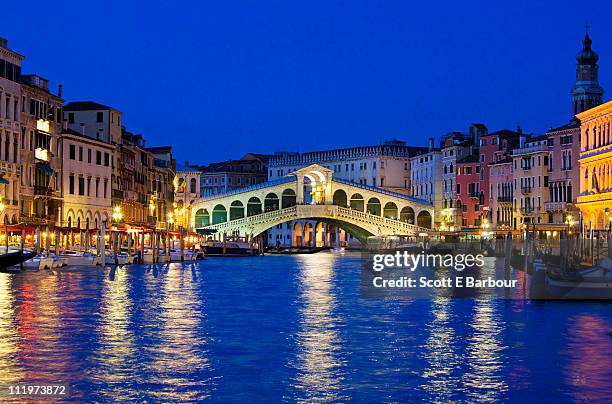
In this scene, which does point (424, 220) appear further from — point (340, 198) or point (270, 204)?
point (270, 204)

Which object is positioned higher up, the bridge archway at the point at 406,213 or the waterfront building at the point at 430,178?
the waterfront building at the point at 430,178

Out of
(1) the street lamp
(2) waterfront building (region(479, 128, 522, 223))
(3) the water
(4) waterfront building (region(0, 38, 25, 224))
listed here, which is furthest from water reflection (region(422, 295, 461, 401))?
(2) waterfront building (region(479, 128, 522, 223))

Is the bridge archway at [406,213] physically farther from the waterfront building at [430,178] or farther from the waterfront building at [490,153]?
the waterfront building at [490,153]

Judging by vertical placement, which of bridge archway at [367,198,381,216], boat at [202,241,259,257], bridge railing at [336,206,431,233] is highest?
bridge archway at [367,198,381,216]

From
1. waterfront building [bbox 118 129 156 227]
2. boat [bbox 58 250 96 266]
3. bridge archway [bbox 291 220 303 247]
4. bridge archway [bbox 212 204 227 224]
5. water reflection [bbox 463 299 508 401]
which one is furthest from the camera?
bridge archway [bbox 291 220 303 247]

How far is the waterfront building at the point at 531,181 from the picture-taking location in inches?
2594

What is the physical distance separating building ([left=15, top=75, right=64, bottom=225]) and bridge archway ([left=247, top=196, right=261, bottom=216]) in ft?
123

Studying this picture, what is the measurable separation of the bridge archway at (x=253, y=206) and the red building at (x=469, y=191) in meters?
14.3

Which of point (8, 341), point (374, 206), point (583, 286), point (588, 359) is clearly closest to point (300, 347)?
point (588, 359)

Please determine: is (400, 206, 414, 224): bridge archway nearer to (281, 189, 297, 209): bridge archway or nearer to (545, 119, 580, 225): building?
(281, 189, 297, 209): bridge archway

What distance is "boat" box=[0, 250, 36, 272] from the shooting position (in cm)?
3278

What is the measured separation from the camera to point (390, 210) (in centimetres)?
8544

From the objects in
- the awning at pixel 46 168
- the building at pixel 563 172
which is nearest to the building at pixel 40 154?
the awning at pixel 46 168

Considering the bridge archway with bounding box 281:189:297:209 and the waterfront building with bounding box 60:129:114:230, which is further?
→ the bridge archway with bounding box 281:189:297:209
